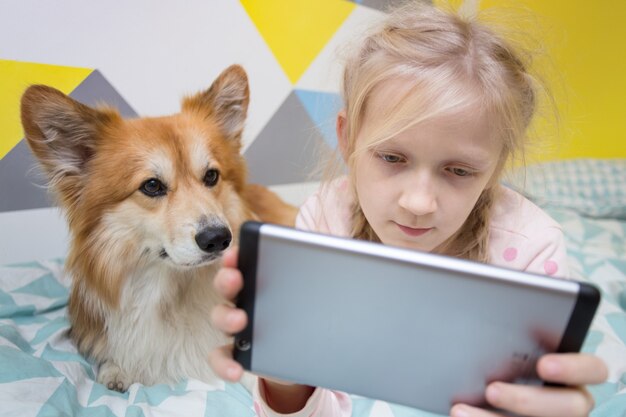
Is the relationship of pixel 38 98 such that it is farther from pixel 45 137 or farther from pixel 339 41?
pixel 339 41

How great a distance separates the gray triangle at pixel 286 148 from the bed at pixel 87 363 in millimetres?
918

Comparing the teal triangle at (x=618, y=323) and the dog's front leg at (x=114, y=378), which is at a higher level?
the teal triangle at (x=618, y=323)

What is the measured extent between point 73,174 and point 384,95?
86cm

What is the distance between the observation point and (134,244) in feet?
4.16

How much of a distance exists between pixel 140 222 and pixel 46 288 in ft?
2.03

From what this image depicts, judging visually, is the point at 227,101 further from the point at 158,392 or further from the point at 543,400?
the point at 543,400

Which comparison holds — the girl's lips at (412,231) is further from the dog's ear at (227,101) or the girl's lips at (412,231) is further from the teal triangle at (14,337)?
the teal triangle at (14,337)

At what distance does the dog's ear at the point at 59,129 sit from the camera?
112 cm

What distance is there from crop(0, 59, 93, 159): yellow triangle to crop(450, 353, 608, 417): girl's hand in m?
1.57

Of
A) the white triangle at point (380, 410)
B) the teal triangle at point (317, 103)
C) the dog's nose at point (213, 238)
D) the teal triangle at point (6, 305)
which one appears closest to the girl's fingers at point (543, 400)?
the white triangle at point (380, 410)

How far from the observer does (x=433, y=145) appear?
819 millimetres

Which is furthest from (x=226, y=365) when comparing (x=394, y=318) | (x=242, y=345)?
(x=394, y=318)

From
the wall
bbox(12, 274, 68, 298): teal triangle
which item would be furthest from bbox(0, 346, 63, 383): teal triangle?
the wall

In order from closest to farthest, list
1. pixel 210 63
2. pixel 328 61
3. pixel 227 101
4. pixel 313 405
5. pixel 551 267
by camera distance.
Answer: pixel 313 405
pixel 551 267
pixel 227 101
pixel 210 63
pixel 328 61
